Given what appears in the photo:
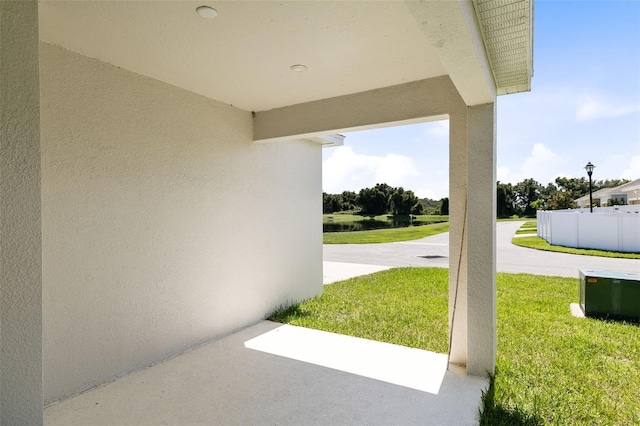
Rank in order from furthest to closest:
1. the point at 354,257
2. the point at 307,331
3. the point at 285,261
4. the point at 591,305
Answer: the point at 354,257
the point at 285,261
the point at 591,305
the point at 307,331

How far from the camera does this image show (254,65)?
3295 mm

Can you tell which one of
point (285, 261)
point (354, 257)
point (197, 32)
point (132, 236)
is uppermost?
point (197, 32)

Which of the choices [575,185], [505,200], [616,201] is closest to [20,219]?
[616,201]

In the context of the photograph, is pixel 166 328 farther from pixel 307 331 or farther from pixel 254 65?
pixel 254 65

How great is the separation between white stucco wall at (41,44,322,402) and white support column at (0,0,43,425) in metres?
1.89

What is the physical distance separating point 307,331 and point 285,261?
1.44 meters

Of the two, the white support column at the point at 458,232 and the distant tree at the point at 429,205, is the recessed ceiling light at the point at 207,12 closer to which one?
the white support column at the point at 458,232

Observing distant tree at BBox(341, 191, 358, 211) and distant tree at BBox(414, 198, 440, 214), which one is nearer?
distant tree at BBox(341, 191, 358, 211)

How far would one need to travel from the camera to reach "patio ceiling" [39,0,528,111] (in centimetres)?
230

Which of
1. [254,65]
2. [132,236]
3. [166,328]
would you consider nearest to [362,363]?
[166,328]

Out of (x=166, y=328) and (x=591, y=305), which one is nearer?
(x=166, y=328)

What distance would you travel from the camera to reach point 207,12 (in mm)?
2385

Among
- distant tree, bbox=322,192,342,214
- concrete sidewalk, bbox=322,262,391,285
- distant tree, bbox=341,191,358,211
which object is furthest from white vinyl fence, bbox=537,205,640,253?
distant tree, bbox=341,191,358,211

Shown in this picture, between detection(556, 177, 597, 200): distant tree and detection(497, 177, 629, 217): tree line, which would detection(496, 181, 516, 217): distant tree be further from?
detection(556, 177, 597, 200): distant tree
